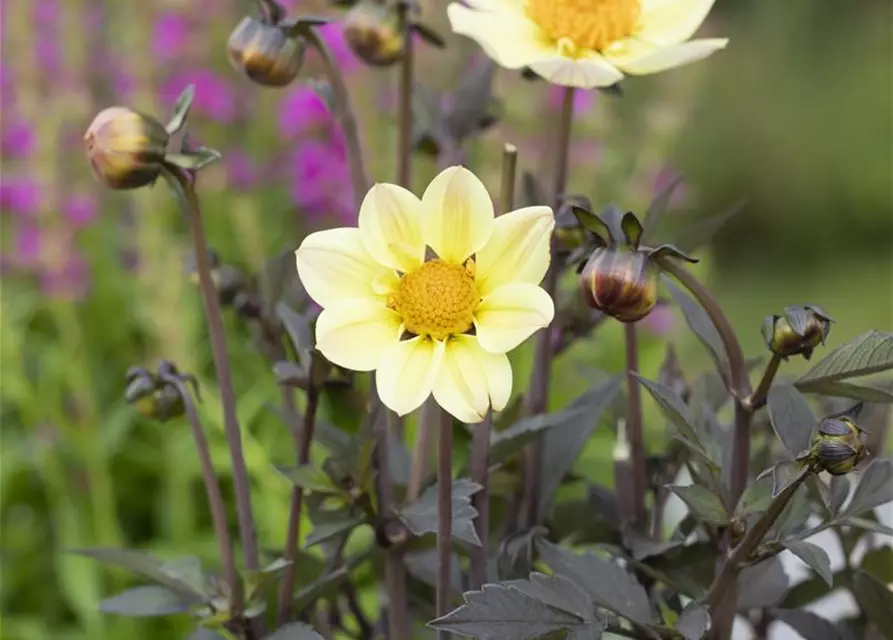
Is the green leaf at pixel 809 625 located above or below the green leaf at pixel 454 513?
below

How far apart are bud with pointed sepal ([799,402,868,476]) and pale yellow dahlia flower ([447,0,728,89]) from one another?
0.42 ft

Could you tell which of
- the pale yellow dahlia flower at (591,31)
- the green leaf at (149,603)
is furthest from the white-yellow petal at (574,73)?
the green leaf at (149,603)

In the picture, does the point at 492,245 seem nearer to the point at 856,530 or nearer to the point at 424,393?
the point at 424,393

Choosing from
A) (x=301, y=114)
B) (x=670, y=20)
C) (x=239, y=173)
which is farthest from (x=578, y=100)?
(x=670, y=20)

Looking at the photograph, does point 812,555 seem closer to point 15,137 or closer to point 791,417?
point 791,417

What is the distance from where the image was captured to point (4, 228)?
4.32 feet

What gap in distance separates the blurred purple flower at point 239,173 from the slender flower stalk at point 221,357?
0.96m

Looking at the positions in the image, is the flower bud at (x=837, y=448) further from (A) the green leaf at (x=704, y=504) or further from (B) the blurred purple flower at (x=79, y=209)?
(B) the blurred purple flower at (x=79, y=209)

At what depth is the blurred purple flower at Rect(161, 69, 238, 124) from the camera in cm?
127

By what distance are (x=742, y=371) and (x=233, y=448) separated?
162mm

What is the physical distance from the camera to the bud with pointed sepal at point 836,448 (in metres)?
0.27

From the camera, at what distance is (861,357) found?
30 centimetres

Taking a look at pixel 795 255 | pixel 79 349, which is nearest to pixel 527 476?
pixel 79 349

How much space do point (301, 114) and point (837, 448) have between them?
3.30 feet
